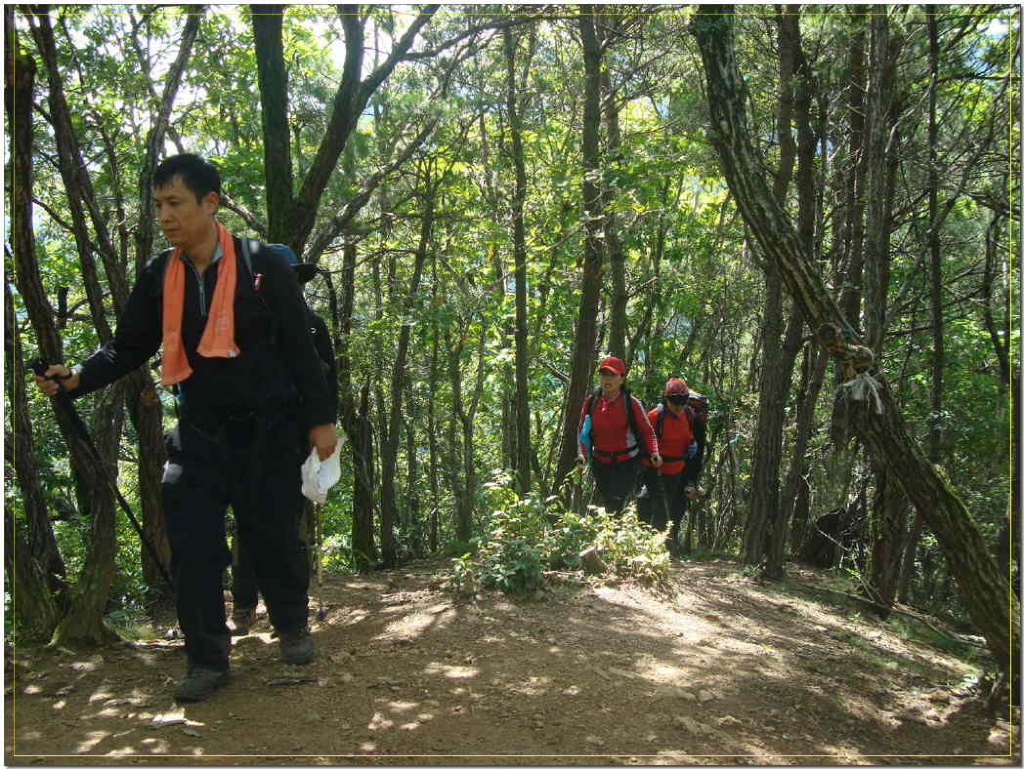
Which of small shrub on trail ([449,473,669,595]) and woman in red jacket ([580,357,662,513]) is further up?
woman in red jacket ([580,357,662,513])

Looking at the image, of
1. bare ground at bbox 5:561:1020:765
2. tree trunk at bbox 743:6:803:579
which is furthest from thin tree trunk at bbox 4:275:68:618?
tree trunk at bbox 743:6:803:579

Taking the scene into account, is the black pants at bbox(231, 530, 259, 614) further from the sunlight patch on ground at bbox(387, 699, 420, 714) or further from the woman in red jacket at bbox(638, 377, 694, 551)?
the woman in red jacket at bbox(638, 377, 694, 551)

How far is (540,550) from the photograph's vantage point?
5.80 m

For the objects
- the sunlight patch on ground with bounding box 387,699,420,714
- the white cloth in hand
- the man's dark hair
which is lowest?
the sunlight patch on ground with bounding box 387,699,420,714

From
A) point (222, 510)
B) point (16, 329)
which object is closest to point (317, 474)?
point (222, 510)

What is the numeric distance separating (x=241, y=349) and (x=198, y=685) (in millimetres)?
1434

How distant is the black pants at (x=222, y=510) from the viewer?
11.6ft

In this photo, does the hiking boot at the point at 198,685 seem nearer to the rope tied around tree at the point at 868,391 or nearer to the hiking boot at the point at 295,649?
the hiking boot at the point at 295,649

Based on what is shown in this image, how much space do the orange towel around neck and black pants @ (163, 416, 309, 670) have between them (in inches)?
10.7

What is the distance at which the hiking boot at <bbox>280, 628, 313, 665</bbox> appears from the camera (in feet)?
12.7

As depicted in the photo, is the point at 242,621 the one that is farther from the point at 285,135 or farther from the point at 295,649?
the point at 285,135

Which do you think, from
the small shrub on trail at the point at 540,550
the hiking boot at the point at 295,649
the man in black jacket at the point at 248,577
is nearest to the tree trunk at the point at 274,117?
the man in black jacket at the point at 248,577

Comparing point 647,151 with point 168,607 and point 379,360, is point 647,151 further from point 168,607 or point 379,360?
point 168,607

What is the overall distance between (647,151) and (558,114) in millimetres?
3877
